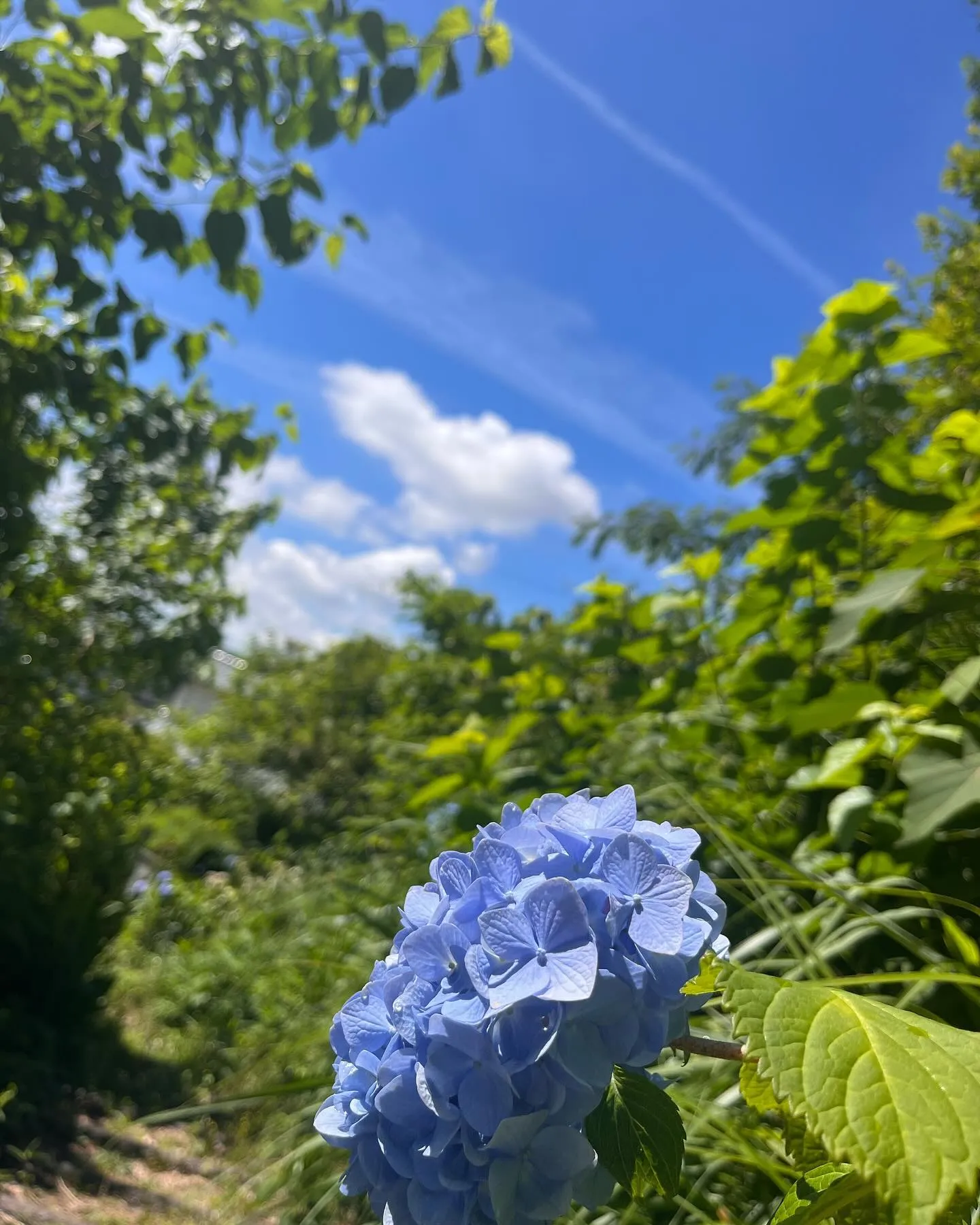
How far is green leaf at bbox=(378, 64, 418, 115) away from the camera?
2309mm

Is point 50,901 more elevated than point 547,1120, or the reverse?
point 547,1120

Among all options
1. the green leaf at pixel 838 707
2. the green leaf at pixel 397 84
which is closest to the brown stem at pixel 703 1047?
the green leaf at pixel 838 707

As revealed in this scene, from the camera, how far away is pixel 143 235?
7.73ft

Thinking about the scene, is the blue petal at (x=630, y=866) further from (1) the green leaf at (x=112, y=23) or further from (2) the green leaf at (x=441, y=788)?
(1) the green leaf at (x=112, y=23)

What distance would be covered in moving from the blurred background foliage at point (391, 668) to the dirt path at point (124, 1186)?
0.20m

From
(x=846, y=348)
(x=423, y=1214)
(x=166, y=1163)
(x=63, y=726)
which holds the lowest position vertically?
(x=166, y=1163)

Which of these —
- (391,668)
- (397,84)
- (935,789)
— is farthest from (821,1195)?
(391,668)

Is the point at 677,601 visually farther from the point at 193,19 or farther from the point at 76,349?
the point at 76,349

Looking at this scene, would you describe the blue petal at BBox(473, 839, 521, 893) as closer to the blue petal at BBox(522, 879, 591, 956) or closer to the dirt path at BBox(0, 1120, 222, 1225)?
the blue petal at BBox(522, 879, 591, 956)

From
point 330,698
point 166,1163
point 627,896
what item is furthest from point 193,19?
point 330,698

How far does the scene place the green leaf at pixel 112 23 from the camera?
2.03 meters

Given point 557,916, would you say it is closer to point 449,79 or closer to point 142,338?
point 449,79

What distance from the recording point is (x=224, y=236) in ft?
7.54

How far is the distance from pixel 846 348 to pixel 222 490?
3.81 metres
